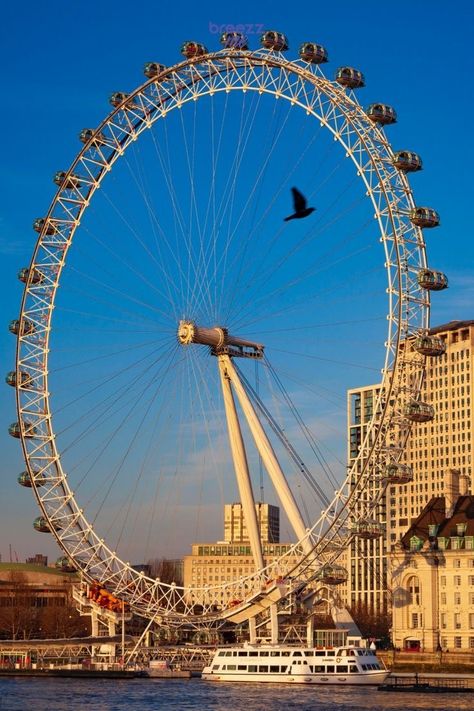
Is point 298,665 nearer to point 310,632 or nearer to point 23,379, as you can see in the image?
point 310,632

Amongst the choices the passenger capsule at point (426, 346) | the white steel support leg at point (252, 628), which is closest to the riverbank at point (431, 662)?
the white steel support leg at point (252, 628)

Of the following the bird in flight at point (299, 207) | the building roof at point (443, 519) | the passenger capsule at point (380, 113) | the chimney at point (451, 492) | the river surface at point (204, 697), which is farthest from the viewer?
the chimney at point (451, 492)

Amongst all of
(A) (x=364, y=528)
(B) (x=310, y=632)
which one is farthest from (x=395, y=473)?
(B) (x=310, y=632)

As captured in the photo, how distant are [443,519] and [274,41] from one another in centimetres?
4603

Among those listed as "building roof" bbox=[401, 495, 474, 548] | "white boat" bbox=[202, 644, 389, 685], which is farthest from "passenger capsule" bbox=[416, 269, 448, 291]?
"building roof" bbox=[401, 495, 474, 548]

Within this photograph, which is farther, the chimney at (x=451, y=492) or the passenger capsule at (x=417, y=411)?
the chimney at (x=451, y=492)

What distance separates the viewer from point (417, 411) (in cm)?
8188

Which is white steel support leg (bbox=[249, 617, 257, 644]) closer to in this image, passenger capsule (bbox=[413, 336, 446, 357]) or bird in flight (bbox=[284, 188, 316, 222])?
passenger capsule (bbox=[413, 336, 446, 357])

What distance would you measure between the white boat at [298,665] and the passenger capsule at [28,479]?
17552 mm

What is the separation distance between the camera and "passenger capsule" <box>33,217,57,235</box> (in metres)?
93.4

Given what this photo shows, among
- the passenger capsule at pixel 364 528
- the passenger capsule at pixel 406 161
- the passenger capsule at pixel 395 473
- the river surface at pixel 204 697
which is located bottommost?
the river surface at pixel 204 697

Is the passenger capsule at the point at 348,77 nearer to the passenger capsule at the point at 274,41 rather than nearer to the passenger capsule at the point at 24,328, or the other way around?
the passenger capsule at the point at 274,41

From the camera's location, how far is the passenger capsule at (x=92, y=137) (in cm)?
9106

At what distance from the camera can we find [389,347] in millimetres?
80938
